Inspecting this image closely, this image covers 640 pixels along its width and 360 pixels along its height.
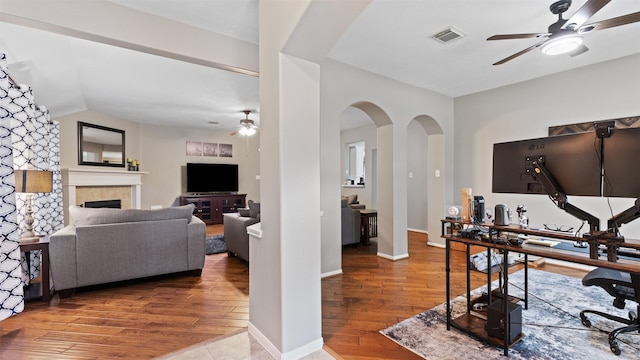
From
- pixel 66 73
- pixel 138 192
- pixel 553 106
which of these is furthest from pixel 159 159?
pixel 553 106

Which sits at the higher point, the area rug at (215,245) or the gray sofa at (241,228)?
the gray sofa at (241,228)

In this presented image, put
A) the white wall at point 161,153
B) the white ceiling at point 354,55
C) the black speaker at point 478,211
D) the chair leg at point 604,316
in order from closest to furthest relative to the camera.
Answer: the chair leg at point 604,316 < the black speaker at point 478,211 < the white ceiling at point 354,55 < the white wall at point 161,153

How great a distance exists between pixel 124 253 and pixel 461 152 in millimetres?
5042

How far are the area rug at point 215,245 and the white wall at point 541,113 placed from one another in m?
4.13

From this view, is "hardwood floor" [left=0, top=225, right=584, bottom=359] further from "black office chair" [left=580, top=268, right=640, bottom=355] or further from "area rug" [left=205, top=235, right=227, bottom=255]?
"black office chair" [left=580, top=268, right=640, bottom=355]

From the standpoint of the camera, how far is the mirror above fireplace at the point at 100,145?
215 inches

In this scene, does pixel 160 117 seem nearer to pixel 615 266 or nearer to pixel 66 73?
pixel 66 73

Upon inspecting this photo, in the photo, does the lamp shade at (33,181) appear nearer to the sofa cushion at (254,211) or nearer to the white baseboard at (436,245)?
the sofa cushion at (254,211)

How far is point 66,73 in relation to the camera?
355 cm

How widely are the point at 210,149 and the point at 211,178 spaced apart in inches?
32.9

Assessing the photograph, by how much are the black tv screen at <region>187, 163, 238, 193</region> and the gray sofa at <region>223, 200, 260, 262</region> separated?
12.4 ft

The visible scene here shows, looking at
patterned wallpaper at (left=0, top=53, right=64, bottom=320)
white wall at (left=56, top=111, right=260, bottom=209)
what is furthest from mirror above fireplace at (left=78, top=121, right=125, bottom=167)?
patterned wallpaper at (left=0, top=53, right=64, bottom=320)

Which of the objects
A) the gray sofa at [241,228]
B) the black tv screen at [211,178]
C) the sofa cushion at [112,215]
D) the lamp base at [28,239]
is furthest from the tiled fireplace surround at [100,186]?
the gray sofa at [241,228]

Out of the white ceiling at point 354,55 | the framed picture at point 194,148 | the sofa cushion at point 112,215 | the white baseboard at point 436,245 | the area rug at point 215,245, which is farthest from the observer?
the framed picture at point 194,148
